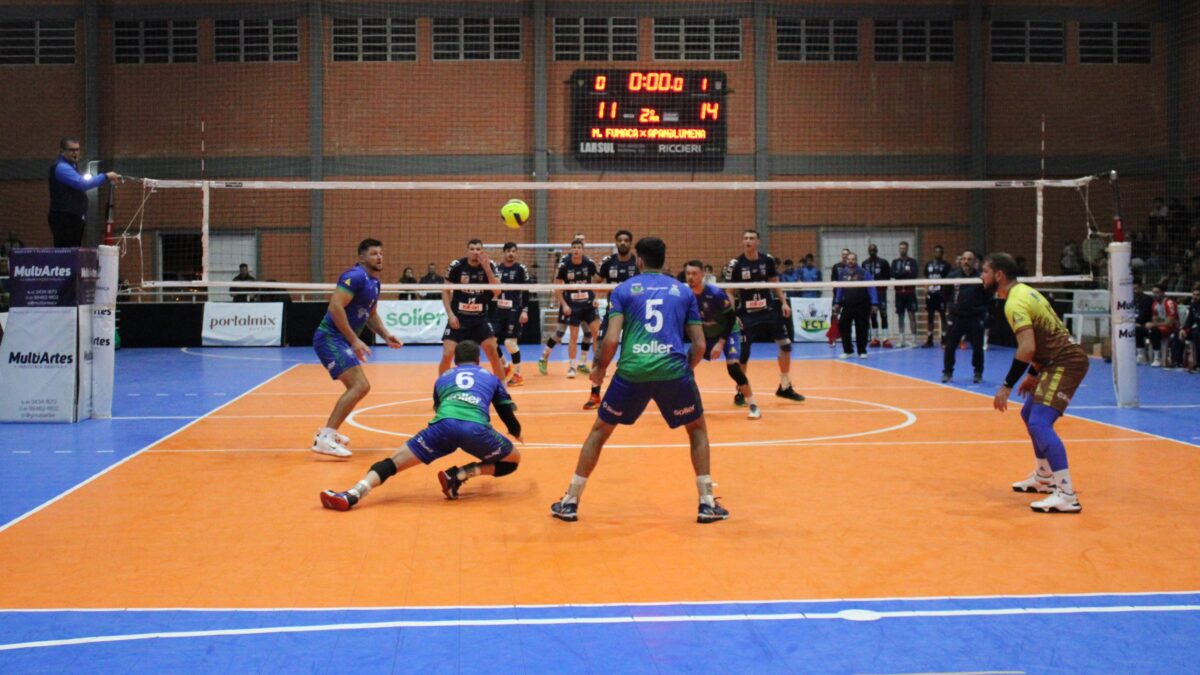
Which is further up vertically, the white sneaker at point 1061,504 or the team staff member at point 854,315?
the team staff member at point 854,315

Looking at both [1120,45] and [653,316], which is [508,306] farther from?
[1120,45]

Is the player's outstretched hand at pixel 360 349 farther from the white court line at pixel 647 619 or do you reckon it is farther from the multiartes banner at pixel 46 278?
the white court line at pixel 647 619

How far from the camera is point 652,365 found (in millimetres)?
7754

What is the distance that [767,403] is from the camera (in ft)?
49.1

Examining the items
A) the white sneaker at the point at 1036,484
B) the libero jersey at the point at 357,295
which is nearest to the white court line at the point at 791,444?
the libero jersey at the point at 357,295

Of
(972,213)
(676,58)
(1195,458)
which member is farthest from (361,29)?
(1195,458)

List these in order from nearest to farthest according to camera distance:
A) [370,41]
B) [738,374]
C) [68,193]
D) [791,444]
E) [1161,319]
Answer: [791,444] → [738,374] → [68,193] → [1161,319] → [370,41]

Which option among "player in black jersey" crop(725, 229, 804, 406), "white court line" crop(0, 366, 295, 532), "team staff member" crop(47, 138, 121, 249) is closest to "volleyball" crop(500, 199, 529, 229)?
"player in black jersey" crop(725, 229, 804, 406)

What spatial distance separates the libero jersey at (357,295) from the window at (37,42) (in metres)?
24.2

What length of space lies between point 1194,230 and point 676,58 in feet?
46.0

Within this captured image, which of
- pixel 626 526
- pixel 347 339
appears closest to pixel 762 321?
pixel 347 339

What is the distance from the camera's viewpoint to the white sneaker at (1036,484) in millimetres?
8664

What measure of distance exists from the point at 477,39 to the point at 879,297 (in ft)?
44.1

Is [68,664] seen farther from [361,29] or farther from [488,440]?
[361,29]
